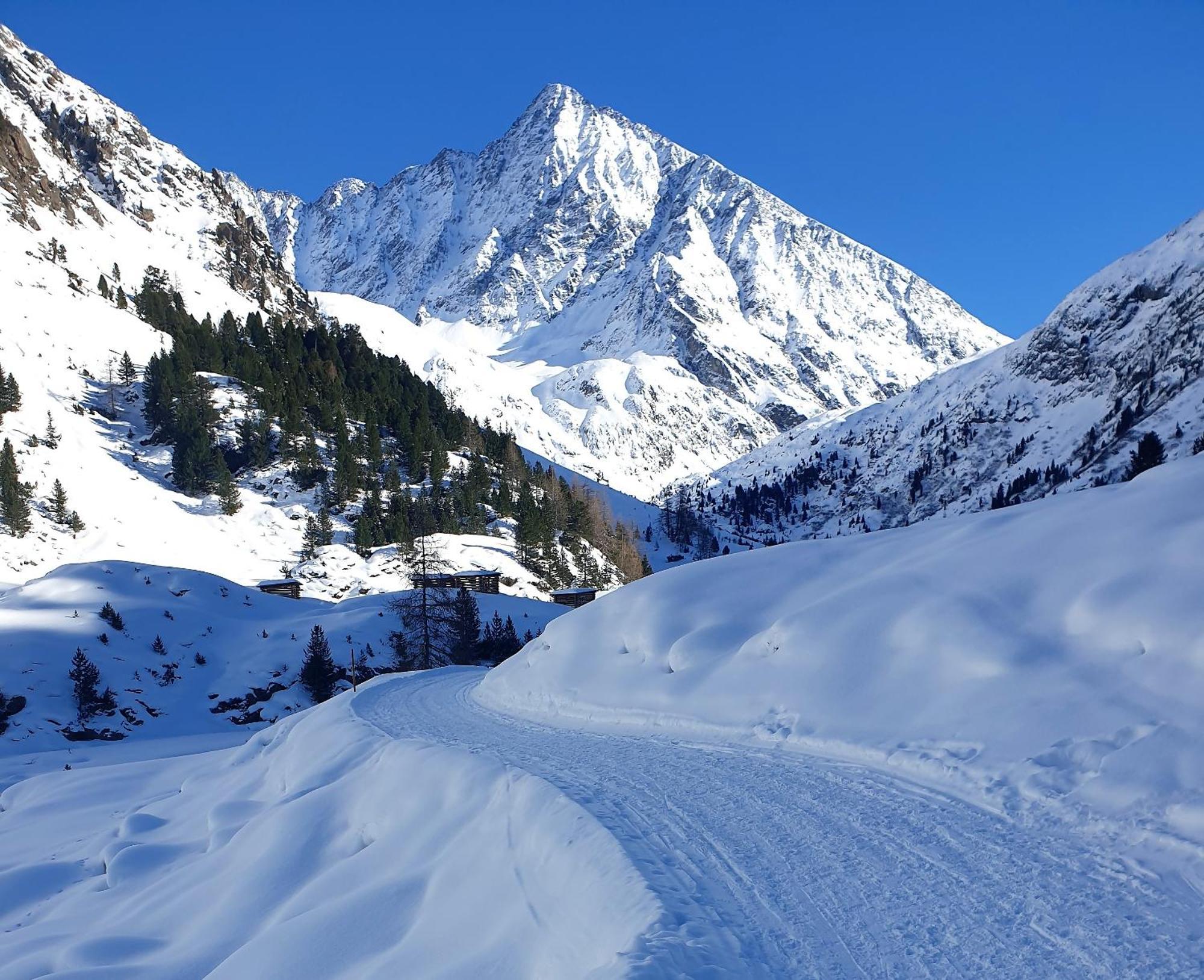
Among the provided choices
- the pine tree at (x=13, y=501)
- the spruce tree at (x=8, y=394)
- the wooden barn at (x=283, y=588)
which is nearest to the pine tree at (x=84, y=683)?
the wooden barn at (x=283, y=588)

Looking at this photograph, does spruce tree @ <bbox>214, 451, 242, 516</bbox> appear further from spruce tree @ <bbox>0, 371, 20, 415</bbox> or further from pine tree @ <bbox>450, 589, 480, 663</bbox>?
pine tree @ <bbox>450, 589, 480, 663</bbox>

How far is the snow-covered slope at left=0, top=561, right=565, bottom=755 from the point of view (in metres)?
33.0

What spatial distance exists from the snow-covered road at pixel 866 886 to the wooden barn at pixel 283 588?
5490cm

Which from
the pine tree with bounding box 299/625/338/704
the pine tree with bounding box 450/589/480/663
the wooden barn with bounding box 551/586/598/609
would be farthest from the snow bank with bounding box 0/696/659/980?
the wooden barn with bounding box 551/586/598/609

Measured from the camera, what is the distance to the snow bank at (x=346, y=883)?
616 cm

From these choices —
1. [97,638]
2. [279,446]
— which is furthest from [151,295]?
[97,638]

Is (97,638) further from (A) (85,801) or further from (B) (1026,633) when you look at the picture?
(B) (1026,633)

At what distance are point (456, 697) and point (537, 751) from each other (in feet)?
32.7

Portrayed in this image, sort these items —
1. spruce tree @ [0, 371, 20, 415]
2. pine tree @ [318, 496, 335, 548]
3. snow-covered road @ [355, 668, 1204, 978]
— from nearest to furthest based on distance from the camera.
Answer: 1. snow-covered road @ [355, 668, 1204, 978]
2. spruce tree @ [0, 371, 20, 415]
3. pine tree @ [318, 496, 335, 548]

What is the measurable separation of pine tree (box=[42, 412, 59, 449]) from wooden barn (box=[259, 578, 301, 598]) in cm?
2479

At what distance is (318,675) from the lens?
127 feet

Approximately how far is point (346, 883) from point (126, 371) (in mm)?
92062

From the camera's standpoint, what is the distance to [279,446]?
7919 centimetres

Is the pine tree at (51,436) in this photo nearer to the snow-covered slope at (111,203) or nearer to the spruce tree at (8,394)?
the spruce tree at (8,394)
